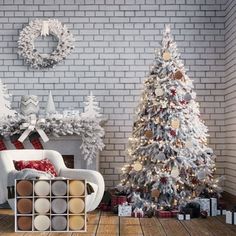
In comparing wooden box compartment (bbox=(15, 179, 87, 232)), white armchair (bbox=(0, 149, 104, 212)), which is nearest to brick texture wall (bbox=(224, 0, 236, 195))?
white armchair (bbox=(0, 149, 104, 212))

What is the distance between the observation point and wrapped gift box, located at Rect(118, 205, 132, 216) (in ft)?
20.4

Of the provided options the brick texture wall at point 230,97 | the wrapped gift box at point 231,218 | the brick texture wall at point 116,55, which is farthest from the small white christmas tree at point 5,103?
the wrapped gift box at point 231,218

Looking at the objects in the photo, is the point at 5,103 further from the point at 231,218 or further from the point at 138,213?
the point at 231,218

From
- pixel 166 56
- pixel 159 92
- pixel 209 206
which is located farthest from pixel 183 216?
pixel 166 56

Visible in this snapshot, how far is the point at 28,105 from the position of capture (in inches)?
281

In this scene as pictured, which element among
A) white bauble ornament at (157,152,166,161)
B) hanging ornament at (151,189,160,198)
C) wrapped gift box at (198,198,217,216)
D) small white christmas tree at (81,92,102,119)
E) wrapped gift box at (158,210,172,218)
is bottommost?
wrapped gift box at (158,210,172,218)

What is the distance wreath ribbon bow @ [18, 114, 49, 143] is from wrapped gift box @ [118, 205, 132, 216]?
1377 millimetres

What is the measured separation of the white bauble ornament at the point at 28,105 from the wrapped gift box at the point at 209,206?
2.56m

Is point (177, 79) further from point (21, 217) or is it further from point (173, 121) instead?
point (21, 217)

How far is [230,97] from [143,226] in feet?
8.97

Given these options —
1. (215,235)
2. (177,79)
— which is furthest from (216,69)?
(215,235)

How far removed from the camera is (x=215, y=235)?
5.02m

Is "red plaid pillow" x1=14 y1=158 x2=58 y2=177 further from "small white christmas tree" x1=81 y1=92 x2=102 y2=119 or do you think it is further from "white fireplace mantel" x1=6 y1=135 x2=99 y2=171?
"small white christmas tree" x1=81 y1=92 x2=102 y2=119

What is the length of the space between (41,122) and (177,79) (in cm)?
183
